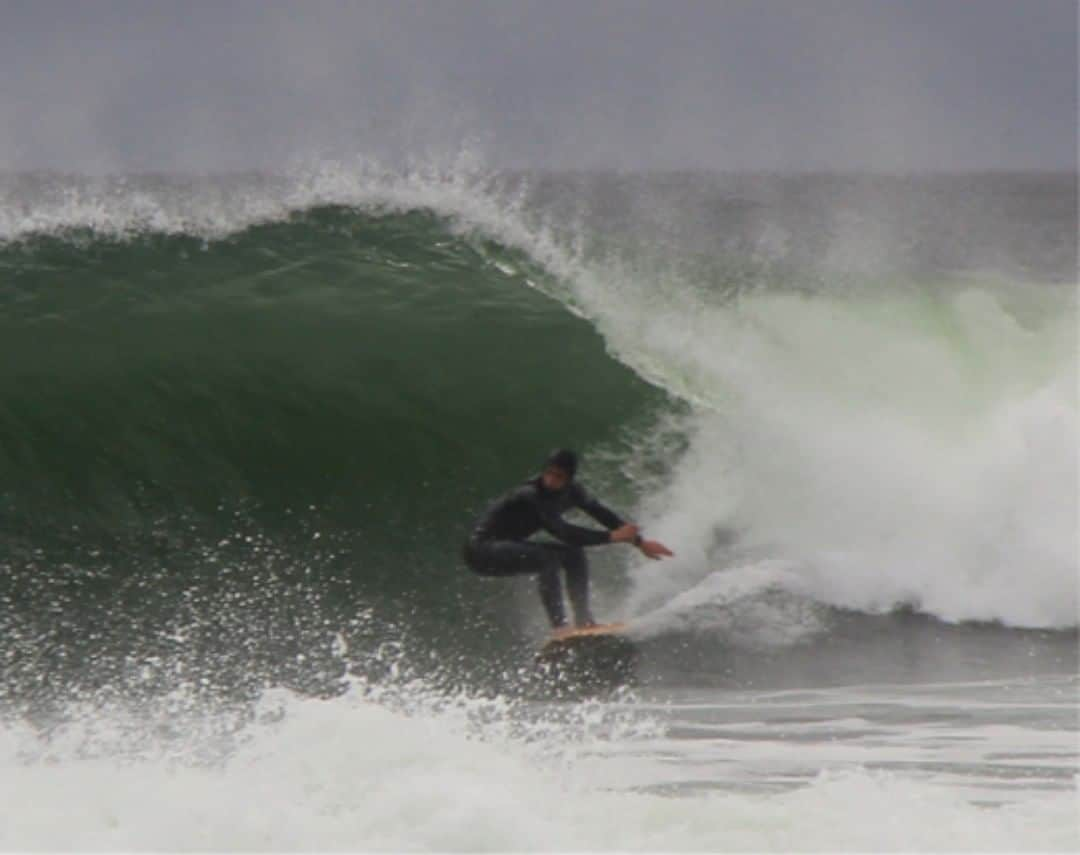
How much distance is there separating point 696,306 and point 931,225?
2918 centimetres

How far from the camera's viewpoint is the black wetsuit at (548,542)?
8.10 metres

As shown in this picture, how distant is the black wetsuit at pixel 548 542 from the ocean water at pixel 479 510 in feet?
1.26

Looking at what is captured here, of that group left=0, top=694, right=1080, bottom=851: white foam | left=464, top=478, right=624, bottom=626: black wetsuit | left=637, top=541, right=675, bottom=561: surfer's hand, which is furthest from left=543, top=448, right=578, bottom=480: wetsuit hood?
left=0, top=694, right=1080, bottom=851: white foam

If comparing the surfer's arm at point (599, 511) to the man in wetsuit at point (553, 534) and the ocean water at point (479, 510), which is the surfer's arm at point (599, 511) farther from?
the ocean water at point (479, 510)

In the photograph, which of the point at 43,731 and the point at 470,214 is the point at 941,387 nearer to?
the point at 470,214

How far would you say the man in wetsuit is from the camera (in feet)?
26.5

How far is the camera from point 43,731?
658 cm

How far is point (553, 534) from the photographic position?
8148 mm

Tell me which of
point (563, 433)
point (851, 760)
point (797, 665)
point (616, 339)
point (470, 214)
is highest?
point (470, 214)

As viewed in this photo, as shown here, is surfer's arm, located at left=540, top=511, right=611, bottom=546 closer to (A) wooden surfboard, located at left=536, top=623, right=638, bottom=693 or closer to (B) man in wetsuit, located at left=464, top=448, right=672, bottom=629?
(B) man in wetsuit, located at left=464, top=448, right=672, bottom=629

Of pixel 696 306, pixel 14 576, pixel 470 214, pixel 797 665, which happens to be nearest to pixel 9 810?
pixel 14 576

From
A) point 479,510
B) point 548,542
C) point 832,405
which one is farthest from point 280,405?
point 832,405

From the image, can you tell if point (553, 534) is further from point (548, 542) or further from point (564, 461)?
point (564, 461)

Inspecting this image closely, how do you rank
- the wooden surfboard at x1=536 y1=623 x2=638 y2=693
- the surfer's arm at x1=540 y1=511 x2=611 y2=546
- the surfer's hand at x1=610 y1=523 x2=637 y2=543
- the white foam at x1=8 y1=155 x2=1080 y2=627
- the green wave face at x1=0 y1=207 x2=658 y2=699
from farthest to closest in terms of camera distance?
the white foam at x1=8 y1=155 x2=1080 y2=627, the green wave face at x1=0 y1=207 x2=658 y2=699, the surfer's arm at x1=540 y1=511 x2=611 y2=546, the surfer's hand at x1=610 y1=523 x2=637 y2=543, the wooden surfboard at x1=536 y1=623 x2=638 y2=693
